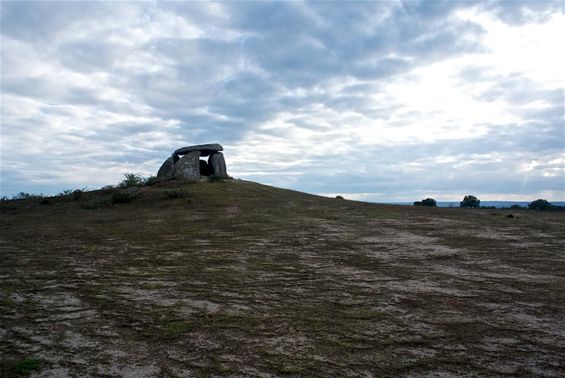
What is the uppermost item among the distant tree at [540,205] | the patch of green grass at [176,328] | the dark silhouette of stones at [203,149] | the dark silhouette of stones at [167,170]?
the dark silhouette of stones at [203,149]

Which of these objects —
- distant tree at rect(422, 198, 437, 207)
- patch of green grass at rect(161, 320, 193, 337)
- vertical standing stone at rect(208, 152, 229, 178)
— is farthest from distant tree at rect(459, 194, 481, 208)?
patch of green grass at rect(161, 320, 193, 337)

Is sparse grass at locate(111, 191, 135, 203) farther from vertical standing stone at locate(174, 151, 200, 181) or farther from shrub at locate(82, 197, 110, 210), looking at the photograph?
vertical standing stone at locate(174, 151, 200, 181)

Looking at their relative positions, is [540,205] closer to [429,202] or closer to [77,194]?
[429,202]

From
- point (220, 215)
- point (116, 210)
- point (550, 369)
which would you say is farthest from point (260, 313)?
point (116, 210)

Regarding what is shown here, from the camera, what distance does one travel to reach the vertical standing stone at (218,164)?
77.2ft

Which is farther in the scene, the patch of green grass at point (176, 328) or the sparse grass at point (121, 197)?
the sparse grass at point (121, 197)

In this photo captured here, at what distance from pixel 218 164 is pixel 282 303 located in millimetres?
19546

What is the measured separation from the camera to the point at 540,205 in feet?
74.6

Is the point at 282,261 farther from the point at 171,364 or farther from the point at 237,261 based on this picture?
the point at 171,364

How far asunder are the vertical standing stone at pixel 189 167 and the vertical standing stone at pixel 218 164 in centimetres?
88

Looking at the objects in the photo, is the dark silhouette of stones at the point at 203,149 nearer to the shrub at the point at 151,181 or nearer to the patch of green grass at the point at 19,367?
the shrub at the point at 151,181

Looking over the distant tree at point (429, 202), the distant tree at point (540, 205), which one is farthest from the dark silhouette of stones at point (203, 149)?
the distant tree at point (540, 205)

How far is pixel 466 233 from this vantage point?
10.2 meters

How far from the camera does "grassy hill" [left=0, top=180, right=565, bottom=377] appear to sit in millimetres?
3326
